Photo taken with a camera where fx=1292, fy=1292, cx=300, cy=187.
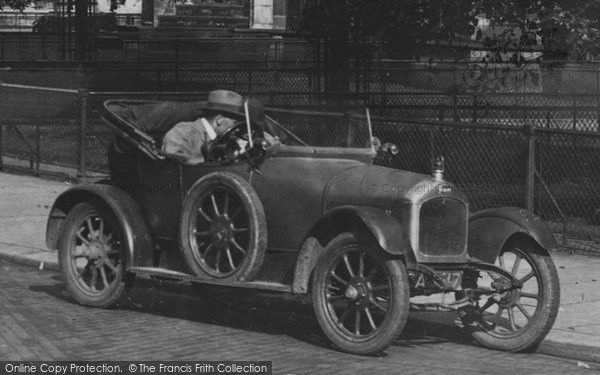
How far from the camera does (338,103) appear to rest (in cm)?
2319

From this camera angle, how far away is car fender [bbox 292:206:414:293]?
835 centimetres

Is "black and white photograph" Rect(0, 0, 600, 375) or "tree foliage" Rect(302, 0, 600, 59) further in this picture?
"tree foliage" Rect(302, 0, 600, 59)

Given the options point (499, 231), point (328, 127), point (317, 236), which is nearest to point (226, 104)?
point (317, 236)

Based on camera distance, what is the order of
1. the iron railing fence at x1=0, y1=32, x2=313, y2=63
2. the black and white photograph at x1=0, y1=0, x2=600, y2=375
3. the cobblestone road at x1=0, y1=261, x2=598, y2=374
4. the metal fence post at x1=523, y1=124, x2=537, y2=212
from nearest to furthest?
the cobblestone road at x1=0, y1=261, x2=598, y2=374, the black and white photograph at x1=0, y1=0, x2=600, y2=375, the metal fence post at x1=523, y1=124, x2=537, y2=212, the iron railing fence at x1=0, y1=32, x2=313, y2=63

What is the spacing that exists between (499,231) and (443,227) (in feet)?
1.63

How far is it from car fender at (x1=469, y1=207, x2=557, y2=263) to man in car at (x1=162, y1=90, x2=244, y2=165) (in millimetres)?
2009

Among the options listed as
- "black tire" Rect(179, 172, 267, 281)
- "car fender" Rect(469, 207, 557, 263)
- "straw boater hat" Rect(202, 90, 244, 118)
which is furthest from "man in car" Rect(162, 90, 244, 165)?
"car fender" Rect(469, 207, 557, 263)

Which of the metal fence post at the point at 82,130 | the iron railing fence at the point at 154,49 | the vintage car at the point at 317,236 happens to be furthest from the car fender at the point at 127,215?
the iron railing fence at the point at 154,49

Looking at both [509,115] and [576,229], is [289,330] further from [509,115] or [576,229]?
[509,115]

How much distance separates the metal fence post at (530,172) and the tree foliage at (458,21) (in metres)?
5.52

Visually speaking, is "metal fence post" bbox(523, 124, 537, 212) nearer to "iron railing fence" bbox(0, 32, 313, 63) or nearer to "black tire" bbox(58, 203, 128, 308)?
"black tire" bbox(58, 203, 128, 308)

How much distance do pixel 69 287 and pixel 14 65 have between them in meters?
28.1

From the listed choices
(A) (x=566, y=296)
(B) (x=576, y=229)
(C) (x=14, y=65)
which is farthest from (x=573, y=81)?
(A) (x=566, y=296)

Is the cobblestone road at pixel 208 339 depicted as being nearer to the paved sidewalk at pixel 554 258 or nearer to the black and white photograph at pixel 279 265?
the black and white photograph at pixel 279 265
